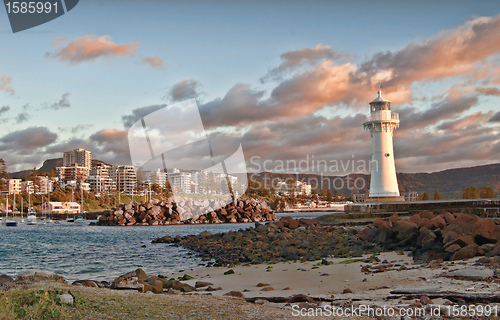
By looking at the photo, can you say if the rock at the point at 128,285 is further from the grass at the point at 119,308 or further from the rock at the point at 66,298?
the rock at the point at 66,298

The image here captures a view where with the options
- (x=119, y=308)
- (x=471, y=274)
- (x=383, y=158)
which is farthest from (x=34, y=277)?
(x=383, y=158)

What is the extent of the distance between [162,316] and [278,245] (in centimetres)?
1623

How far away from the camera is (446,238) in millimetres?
14859

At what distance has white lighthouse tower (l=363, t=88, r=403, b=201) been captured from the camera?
122 ft

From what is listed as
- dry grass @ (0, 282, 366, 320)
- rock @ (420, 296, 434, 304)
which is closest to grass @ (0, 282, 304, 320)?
dry grass @ (0, 282, 366, 320)

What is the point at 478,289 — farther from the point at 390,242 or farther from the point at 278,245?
the point at 278,245

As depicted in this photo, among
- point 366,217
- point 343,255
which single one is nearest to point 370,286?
point 343,255

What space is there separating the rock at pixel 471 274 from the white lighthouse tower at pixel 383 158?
2741 cm

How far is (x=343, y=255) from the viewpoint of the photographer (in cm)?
1736

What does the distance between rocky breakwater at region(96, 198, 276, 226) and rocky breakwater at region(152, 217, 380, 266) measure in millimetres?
49159

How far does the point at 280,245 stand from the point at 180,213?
2629 inches

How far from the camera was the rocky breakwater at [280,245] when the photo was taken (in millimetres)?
18531

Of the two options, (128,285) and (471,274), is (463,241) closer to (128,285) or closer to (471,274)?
(471,274)

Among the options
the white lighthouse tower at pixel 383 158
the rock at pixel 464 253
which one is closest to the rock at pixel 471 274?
the rock at pixel 464 253
